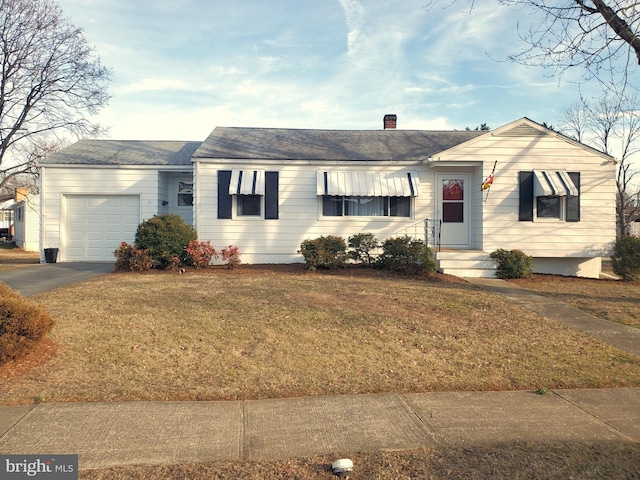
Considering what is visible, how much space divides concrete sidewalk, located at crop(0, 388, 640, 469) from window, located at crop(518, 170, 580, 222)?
9.97m

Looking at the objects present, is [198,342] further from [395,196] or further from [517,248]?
[517,248]

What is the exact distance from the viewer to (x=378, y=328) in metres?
6.93

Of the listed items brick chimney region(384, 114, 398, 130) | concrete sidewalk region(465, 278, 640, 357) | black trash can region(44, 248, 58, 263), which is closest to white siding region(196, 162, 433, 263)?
concrete sidewalk region(465, 278, 640, 357)

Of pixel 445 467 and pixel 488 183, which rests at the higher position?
pixel 488 183

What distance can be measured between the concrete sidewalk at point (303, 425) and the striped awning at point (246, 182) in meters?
9.93

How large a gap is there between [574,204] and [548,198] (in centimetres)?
74

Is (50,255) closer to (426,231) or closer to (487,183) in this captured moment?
(426,231)

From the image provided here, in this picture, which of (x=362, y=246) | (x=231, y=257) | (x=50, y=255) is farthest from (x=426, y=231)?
(x=50, y=255)

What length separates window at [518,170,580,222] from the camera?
13.8 meters

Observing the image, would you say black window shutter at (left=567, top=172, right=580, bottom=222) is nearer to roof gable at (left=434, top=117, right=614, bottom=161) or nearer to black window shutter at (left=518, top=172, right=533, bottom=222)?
roof gable at (left=434, top=117, right=614, bottom=161)

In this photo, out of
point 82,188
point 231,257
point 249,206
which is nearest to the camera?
point 231,257

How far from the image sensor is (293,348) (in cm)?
609

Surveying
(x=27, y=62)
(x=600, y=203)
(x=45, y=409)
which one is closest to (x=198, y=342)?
(x=45, y=409)

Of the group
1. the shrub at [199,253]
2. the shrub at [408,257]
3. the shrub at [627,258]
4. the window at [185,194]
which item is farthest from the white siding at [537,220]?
the window at [185,194]
